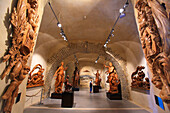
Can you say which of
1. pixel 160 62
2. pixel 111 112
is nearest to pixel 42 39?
pixel 111 112

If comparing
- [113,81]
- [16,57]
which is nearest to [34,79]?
[16,57]

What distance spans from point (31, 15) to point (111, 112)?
4.28 meters

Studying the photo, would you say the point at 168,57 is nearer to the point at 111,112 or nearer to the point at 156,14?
the point at 156,14

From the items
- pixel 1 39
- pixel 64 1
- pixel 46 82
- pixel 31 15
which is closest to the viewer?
pixel 1 39

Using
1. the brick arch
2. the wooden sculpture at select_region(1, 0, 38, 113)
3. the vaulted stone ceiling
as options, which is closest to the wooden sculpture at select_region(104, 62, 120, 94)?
the brick arch

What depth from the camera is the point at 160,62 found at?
125 cm

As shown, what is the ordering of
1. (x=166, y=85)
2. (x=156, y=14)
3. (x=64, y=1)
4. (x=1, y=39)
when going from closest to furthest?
(x=1, y=39) → (x=166, y=85) → (x=156, y=14) → (x=64, y=1)

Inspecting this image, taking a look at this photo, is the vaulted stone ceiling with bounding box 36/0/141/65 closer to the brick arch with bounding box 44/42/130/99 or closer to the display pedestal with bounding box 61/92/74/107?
the brick arch with bounding box 44/42/130/99

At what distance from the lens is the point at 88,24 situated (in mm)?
5000

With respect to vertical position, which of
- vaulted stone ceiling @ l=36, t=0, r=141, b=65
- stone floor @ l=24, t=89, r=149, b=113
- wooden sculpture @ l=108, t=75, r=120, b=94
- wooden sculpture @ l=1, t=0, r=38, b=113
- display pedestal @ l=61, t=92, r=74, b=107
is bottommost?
stone floor @ l=24, t=89, r=149, b=113

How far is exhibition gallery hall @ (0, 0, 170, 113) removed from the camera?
1201 mm

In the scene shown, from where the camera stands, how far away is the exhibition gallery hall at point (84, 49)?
1.20 metres

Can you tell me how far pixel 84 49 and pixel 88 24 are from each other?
2.68m

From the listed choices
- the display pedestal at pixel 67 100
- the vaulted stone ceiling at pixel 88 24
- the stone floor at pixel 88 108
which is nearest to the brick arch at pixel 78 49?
the vaulted stone ceiling at pixel 88 24
